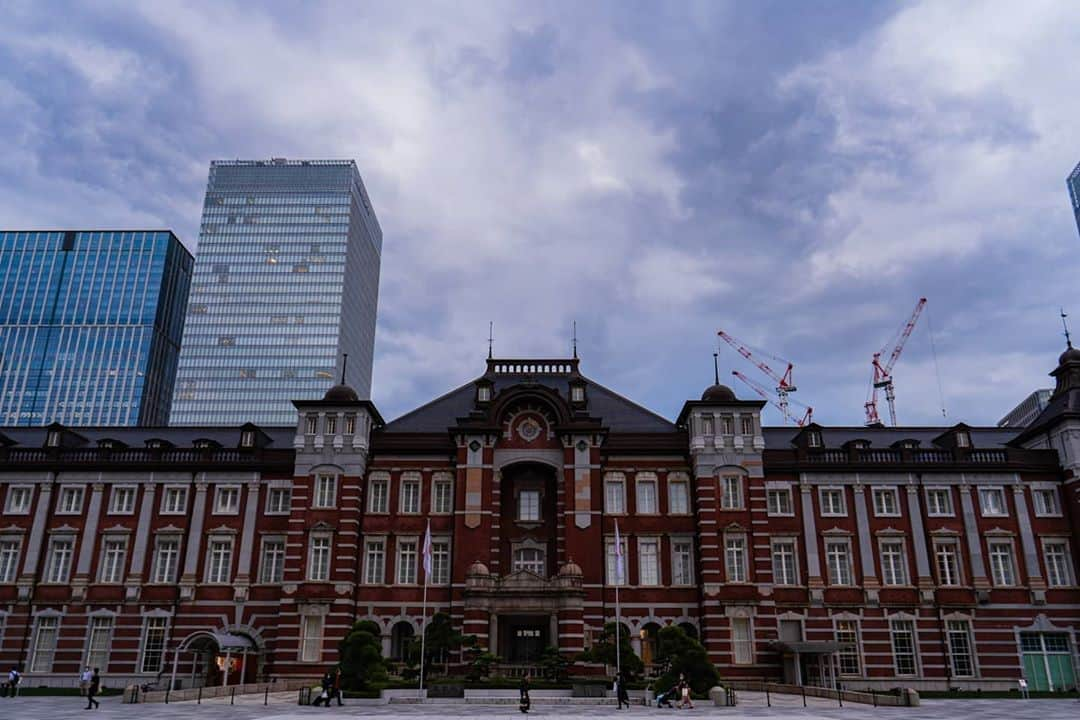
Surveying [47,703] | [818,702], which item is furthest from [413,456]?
[818,702]

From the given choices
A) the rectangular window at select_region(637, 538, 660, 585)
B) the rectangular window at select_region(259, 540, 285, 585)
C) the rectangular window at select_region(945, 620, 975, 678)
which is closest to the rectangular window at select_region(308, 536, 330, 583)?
the rectangular window at select_region(259, 540, 285, 585)

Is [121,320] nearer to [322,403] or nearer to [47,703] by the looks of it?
[322,403]

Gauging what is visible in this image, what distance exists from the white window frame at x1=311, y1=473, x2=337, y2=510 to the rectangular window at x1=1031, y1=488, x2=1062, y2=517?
133 feet

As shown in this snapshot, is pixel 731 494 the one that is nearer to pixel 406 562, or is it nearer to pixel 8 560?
pixel 406 562

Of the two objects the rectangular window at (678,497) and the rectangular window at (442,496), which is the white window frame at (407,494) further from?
the rectangular window at (678,497)

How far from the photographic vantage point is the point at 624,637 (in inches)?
1636

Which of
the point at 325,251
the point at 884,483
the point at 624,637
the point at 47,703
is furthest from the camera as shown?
the point at 325,251

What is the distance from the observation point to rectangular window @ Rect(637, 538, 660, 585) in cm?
4559

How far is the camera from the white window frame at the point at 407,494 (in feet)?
155

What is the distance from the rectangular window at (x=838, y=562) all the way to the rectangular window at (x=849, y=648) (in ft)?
7.40

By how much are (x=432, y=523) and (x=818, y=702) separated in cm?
2226

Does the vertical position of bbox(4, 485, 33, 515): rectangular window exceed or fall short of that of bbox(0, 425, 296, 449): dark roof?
it falls short

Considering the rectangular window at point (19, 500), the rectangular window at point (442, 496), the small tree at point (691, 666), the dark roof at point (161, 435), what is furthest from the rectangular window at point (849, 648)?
the rectangular window at point (19, 500)

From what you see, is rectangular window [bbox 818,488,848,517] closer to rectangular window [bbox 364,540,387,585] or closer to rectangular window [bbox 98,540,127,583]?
rectangular window [bbox 364,540,387,585]
